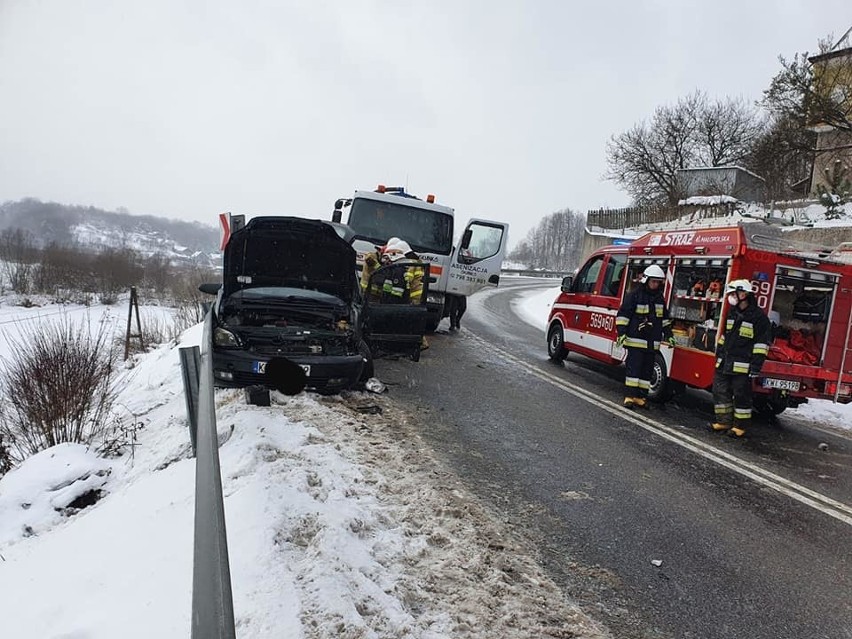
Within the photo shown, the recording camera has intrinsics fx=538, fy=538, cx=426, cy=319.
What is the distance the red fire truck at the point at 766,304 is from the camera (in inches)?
259

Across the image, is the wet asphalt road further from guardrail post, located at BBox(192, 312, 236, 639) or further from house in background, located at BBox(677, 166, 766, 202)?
house in background, located at BBox(677, 166, 766, 202)

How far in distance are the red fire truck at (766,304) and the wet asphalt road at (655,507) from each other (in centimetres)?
63

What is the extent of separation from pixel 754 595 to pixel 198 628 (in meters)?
3.28

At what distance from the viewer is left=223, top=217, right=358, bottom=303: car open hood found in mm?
6465

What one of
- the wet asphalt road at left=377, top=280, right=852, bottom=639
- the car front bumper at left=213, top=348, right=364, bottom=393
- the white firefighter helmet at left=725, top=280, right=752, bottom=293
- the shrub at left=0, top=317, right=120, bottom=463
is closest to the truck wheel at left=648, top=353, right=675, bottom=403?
the wet asphalt road at left=377, top=280, right=852, bottom=639

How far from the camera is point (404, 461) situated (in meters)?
4.58

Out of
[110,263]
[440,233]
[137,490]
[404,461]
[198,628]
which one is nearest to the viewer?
[198,628]

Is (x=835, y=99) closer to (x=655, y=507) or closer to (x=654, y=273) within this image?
(x=654, y=273)

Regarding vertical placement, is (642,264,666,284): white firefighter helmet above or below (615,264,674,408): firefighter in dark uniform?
above

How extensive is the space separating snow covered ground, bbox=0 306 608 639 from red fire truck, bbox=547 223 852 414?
437cm

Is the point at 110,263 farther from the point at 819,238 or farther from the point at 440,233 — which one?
the point at 819,238

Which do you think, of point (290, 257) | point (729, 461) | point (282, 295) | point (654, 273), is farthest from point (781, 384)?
point (290, 257)

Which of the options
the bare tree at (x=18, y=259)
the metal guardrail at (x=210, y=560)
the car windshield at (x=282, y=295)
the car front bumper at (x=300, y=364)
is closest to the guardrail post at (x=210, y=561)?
the metal guardrail at (x=210, y=560)

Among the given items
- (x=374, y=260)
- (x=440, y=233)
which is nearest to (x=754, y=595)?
(x=374, y=260)
